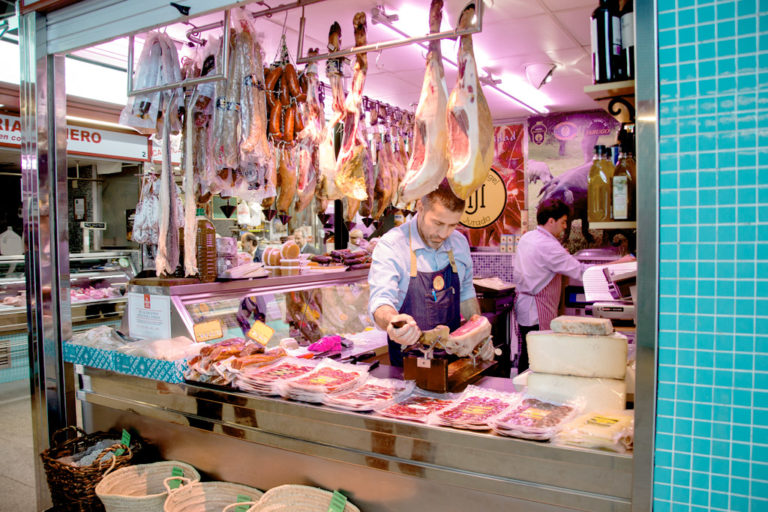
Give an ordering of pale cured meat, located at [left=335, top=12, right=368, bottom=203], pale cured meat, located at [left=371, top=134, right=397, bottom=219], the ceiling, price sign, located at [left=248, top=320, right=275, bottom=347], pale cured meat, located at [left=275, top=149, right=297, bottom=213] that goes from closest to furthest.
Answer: price sign, located at [left=248, top=320, right=275, bottom=347]
pale cured meat, located at [left=335, top=12, right=368, bottom=203]
pale cured meat, located at [left=275, top=149, right=297, bottom=213]
the ceiling
pale cured meat, located at [left=371, top=134, right=397, bottom=219]

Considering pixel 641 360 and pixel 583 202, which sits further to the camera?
pixel 583 202

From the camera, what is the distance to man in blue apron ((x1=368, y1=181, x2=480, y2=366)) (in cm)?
299

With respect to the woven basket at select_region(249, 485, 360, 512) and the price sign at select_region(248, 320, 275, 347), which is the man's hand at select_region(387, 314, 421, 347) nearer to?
the woven basket at select_region(249, 485, 360, 512)

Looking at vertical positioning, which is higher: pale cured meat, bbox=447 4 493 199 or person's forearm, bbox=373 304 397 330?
pale cured meat, bbox=447 4 493 199

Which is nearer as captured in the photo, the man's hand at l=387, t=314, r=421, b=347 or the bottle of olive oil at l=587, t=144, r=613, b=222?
the bottle of olive oil at l=587, t=144, r=613, b=222

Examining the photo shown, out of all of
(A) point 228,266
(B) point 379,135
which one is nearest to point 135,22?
(A) point 228,266

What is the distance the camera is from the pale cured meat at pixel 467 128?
218 centimetres

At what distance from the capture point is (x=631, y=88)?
5.85 ft

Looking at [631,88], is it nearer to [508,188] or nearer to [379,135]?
[379,135]

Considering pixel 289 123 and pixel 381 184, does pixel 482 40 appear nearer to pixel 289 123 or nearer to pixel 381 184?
pixel 381 184

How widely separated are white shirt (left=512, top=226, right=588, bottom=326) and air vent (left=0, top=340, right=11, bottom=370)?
18.5ft

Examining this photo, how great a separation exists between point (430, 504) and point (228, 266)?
82.4 inches

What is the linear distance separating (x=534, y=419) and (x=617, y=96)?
1.15 m

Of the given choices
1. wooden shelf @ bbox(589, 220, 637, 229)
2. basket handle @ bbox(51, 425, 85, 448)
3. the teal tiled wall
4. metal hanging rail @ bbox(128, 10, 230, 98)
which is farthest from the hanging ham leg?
the teal tiled wall
